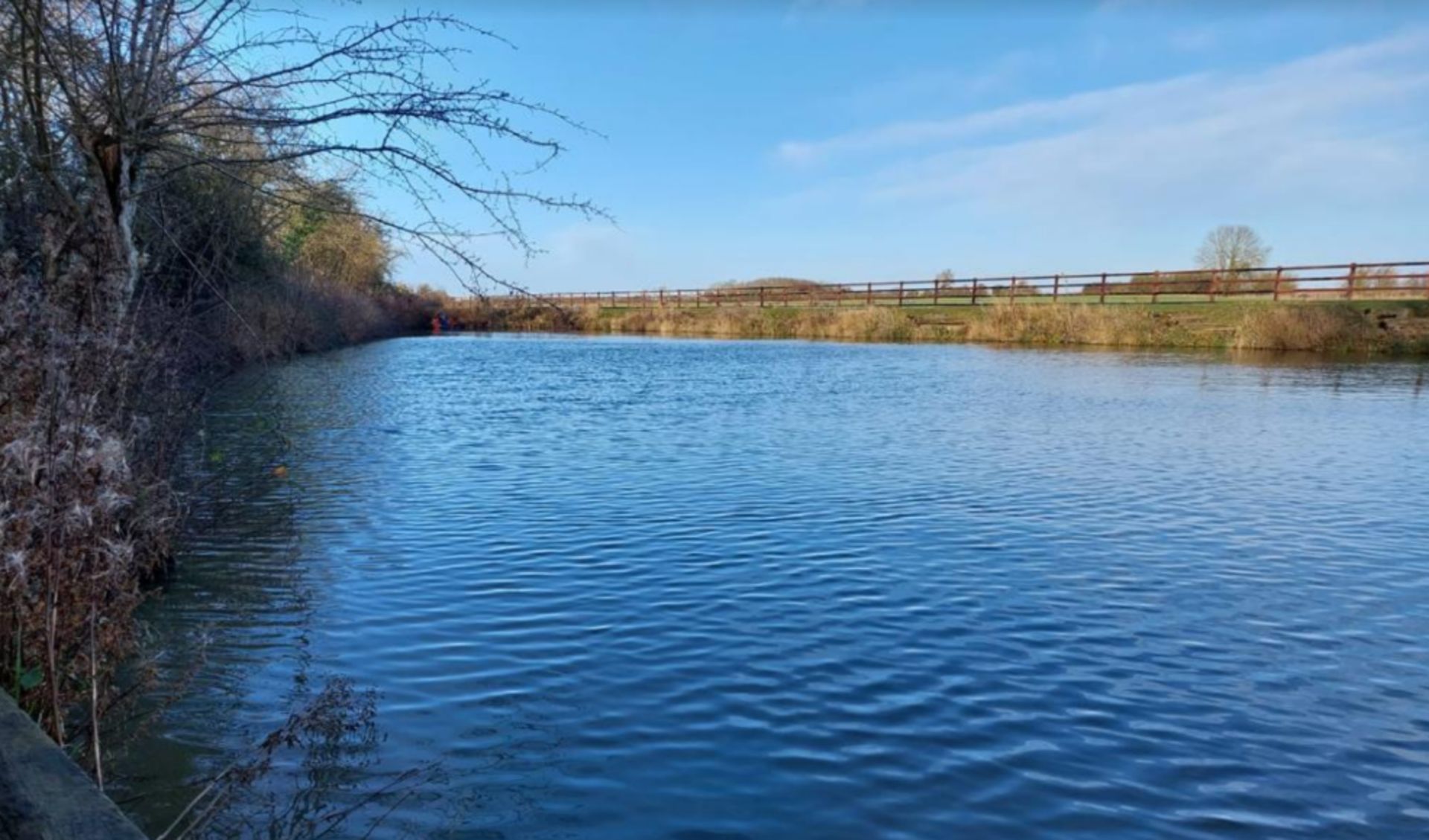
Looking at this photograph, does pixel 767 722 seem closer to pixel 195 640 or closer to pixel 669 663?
pixel 669 663

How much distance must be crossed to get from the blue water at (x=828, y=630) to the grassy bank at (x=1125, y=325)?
16.1 metres

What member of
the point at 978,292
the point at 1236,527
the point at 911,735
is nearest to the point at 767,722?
the point at 911,735

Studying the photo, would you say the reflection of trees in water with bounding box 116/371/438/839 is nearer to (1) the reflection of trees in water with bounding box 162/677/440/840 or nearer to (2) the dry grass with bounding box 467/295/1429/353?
(1) the reflection of trees in water with bounding box 162/677/440/840

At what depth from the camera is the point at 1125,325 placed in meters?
39.2

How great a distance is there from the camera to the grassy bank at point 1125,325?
34375 millimetres

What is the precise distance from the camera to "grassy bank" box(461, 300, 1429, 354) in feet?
113

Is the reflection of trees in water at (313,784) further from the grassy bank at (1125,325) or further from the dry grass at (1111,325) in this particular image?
the dry grass at (1111,325)

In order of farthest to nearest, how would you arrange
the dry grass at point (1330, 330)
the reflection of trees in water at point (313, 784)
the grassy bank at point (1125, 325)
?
the grassy bank at point (1125, 325), the dry grass at point (1330, 330), the reflection of trees in water at point (313, 784)

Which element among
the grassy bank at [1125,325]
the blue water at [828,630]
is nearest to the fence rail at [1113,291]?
the grassy bank at [1125,325]

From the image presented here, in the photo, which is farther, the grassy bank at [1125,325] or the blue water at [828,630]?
the grassy bank at [1125,325]

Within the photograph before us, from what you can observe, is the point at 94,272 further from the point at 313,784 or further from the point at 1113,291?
the point at 1113,291

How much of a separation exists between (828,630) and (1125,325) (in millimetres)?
37725

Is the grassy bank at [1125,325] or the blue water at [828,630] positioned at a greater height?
the grassy bank at [1125,325]

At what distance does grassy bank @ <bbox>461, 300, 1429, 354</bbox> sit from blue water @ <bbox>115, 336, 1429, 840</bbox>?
52.8 feet
